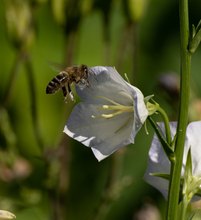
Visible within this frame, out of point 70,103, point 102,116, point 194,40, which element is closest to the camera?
point 194,40

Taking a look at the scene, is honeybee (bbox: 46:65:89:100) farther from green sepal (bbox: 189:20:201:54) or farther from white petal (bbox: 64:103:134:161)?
green sepal (bbox: 189:20:201:54)

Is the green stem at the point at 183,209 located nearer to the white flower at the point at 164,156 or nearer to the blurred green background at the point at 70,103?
the white flower at the point at 164,156

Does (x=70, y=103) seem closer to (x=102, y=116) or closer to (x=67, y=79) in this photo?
(x=67, y=79)

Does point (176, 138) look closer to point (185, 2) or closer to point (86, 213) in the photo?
point (185, 2)

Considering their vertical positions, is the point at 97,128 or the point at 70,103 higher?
the point at 97,128

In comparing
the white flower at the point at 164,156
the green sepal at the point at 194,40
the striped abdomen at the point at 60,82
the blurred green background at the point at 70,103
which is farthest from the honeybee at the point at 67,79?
the blurred green background at the point at 70,103

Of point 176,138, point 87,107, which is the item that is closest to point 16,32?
point 87,107

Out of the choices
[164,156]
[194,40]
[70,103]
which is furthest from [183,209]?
[70,103]
